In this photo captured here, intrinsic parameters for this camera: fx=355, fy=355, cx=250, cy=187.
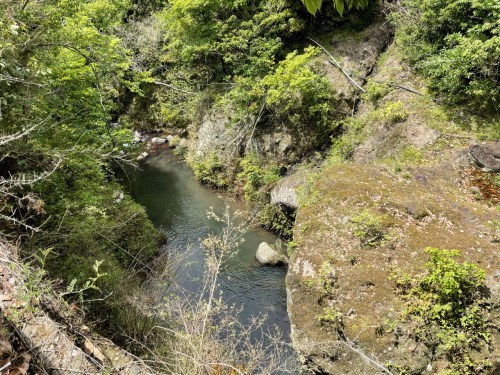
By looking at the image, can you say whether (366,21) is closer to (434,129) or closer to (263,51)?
(263,51)

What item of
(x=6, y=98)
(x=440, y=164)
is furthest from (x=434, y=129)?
(x=6, y=98)

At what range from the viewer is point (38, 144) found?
654 centimetres

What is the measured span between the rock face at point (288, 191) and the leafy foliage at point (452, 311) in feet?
14.3

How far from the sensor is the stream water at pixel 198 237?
353 inches

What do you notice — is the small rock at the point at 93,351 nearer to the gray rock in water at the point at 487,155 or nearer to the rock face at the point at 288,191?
the rock face at the point at 288,191

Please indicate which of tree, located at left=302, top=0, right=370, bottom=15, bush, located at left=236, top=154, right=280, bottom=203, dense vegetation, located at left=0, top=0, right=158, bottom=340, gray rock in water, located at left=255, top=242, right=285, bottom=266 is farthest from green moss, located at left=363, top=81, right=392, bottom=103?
tree, located at left=302, top=0, right=370, bottom=15

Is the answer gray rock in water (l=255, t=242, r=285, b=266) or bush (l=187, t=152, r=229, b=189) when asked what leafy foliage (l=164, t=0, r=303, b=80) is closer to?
bush (l=187, t=152, r=229, b=189)

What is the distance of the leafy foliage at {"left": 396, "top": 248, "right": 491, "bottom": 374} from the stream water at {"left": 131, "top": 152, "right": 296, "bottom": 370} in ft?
10.2

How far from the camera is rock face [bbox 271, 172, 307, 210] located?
9945 millimetres

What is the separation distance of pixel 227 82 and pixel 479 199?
10149 millimetres

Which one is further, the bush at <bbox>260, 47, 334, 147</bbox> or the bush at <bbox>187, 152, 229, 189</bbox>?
the bush at <bbox>187, 152, 229, 189</bbox>

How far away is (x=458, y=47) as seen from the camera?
875 centimetres

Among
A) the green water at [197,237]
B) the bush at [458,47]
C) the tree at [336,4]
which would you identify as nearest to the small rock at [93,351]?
the green water at [197,237]

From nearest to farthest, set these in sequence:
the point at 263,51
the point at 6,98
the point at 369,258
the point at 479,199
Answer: the point at 6,98 < the point at 369,258 < the point at 479,199 < the point at 263,51
